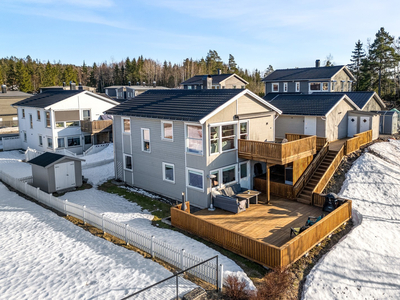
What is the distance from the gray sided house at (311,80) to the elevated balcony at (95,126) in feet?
80.3

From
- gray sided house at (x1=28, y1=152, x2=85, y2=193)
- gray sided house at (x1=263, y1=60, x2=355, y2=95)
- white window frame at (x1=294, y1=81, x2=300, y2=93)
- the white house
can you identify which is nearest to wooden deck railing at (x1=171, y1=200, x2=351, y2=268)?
gray sided house at (x1=28, y1=152, x2=85, y2=193)

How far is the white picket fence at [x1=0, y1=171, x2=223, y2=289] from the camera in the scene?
11552 mm

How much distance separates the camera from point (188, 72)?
109 metres

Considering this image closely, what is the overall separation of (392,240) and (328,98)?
1579 cm

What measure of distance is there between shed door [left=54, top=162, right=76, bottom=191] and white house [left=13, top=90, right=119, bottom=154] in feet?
38.2

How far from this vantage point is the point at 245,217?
17.3 meters

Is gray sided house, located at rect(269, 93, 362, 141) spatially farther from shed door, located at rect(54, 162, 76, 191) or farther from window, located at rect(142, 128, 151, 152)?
shed door, located at rect(54, 162, 76, 191)

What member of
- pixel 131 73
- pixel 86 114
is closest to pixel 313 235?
pixel 86 114

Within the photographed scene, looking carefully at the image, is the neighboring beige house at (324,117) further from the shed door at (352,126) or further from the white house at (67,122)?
the white house at (67,122)

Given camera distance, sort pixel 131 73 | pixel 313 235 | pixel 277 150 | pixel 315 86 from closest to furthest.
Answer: pixel 313 235, pixel 277 150, pixel 315 86, pixel 131 73

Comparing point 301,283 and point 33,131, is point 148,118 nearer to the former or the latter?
point 301,283

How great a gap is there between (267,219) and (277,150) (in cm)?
392

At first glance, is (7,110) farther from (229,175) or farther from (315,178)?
(315,178)

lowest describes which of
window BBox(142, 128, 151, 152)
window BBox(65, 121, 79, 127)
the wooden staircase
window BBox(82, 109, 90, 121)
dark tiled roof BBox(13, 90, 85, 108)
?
the wooden staircase
